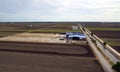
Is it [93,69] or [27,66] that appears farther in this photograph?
[27,66]

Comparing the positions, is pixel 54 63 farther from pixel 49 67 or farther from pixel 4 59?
pixel 4 59

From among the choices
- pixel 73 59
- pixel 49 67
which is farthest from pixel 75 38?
pixel 49 67

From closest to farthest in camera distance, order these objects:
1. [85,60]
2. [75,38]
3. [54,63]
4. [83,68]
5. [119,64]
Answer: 1. [119,64]
2. [83,68]
3. [54,63]
4. [85,60]
5. [75,38]

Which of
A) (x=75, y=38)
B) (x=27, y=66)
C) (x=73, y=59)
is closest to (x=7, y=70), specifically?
(x=27, y=66)

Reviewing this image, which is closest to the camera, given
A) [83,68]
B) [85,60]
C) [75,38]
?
[83,68]

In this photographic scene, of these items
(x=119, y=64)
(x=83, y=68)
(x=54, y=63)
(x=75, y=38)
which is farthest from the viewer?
(x=75, y=38)

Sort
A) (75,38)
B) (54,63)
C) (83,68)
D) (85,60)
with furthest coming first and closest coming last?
(75,38) < (85,60) < (54,63) < (83,68)

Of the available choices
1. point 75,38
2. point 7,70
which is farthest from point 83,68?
point 75,38

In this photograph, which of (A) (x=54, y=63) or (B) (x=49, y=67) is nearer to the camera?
(B) (x=49, y=67)

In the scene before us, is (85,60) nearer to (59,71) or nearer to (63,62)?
(63,62)
